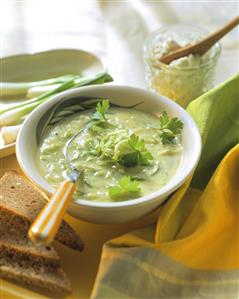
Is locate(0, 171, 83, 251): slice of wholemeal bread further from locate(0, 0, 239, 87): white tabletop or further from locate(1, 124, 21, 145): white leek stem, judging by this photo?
locate(0, 0, 239, 87): white tabletop

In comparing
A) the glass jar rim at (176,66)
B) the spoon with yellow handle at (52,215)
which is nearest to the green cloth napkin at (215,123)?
the glass jar rim at (176,66)

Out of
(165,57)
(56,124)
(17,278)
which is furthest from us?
(165,57)

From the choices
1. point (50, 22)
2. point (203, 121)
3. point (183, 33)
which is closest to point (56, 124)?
point (203, 121)

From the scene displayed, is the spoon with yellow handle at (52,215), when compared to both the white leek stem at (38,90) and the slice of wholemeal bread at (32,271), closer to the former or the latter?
the slice of wholemeal bread at (32,271)

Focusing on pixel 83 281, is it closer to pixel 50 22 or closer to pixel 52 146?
pixel 52 146

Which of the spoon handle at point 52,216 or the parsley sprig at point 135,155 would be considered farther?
the parsley sprig at point 135,155

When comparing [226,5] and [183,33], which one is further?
[226,5]

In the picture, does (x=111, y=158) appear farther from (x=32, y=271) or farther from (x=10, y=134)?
(x=10, y=134)
